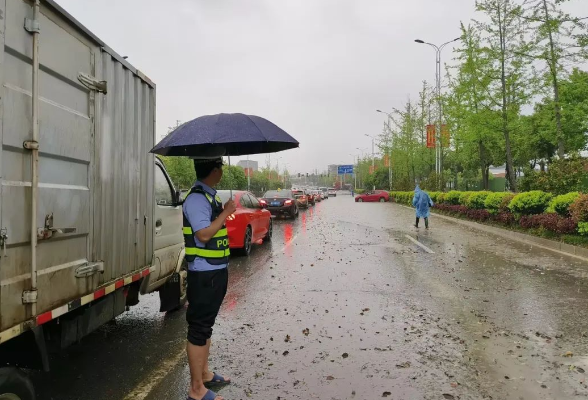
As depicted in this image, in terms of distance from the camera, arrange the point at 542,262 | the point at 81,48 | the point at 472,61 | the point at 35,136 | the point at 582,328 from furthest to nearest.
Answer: the point at 472,61
the point at 542,262
the point at 582,328
the point at 81,48
the point at 35,136

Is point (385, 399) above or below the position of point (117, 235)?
below

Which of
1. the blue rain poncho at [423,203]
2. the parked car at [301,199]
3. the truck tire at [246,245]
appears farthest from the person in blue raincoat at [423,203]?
the parked car at [301,199]

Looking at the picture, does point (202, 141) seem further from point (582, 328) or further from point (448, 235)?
point (448, 235)

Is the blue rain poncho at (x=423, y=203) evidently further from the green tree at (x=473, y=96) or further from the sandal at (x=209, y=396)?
the sandal at (x=209, y=396)

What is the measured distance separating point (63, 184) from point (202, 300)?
1244 mm

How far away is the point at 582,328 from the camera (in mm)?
5352

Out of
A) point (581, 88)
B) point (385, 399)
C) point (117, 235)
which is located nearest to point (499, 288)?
point (385, 399)

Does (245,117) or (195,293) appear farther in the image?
(245,117)

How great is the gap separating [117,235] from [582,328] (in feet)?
16.9

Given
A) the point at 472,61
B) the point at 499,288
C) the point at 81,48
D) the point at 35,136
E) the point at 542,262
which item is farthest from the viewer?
the point at 472,61

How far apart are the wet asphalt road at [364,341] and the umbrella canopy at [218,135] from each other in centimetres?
195

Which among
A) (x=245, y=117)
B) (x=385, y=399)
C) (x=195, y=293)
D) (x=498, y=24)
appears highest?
(x=498, y=24)

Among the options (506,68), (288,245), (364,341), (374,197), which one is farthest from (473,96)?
(374,197)

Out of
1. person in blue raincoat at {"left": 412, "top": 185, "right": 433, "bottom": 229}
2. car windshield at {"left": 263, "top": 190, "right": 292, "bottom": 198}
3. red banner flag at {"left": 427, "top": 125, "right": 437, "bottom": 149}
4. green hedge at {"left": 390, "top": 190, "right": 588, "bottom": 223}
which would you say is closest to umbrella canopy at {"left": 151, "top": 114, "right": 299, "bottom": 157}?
green hedge at {"left": 390, "top": 190, "right": 588, "bottom": 223}
